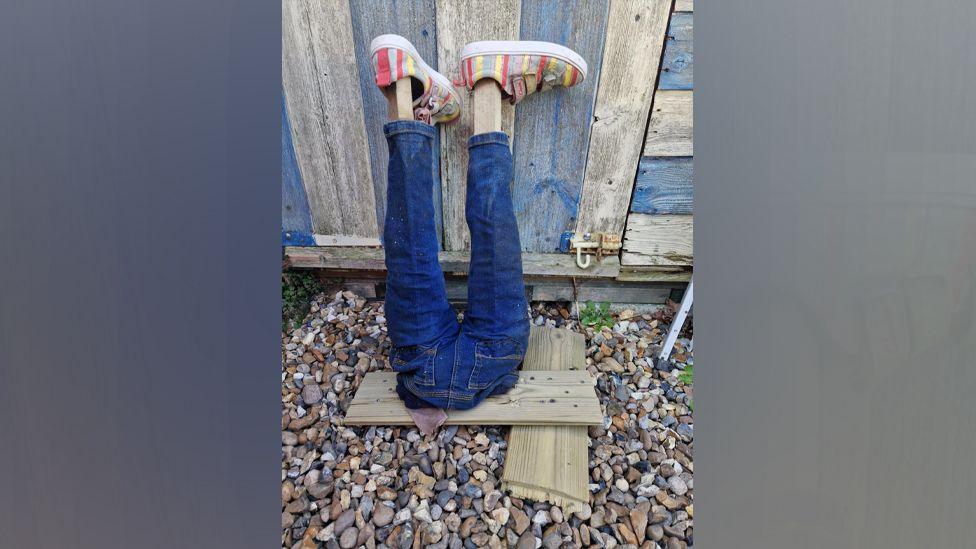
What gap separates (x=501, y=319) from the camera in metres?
1.12

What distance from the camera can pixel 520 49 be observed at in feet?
3.39

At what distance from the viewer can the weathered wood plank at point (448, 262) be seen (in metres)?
1.41

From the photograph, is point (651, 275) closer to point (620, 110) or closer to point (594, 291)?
point (594, 291)

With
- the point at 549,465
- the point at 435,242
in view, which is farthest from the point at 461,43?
the point at 549,465

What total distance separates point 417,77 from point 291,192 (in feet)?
2.03

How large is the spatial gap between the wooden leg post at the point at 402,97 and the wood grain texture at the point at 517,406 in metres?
0.73

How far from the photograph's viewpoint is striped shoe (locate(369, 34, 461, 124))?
0.98 meters

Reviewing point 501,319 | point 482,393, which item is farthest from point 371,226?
point 482,393

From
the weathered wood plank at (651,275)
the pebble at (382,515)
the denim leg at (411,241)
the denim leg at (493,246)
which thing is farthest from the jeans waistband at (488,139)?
the pebble at (382,515)

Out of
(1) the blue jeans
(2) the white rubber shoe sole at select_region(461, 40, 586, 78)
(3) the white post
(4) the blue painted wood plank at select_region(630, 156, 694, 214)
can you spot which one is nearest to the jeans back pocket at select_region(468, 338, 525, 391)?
(1) the blue jeans

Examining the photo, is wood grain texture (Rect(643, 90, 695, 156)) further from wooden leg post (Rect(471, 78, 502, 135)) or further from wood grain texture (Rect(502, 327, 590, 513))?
wood grain texture (Rect(502, 327, 590, 513))
